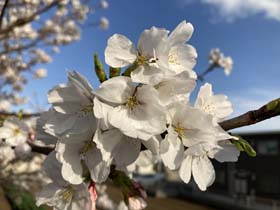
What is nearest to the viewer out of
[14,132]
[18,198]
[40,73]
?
[14,132]

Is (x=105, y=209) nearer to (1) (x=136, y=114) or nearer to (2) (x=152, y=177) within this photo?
(1) (x=136, y=114)

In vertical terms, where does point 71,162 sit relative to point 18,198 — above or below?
above

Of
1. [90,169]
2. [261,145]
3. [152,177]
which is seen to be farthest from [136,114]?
[152,177]

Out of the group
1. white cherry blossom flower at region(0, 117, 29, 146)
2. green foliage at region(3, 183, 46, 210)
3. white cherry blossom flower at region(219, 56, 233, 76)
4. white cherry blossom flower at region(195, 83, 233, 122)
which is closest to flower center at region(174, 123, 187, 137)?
white cherry blossom flower at region(195, 83, 233, 122)

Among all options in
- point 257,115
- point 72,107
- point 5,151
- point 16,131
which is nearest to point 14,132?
point 16,131

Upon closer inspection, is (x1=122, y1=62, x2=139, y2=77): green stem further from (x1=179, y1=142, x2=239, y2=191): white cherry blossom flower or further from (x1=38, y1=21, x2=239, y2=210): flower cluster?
(x1=179, y1=142, x2=239, y2=191): white cherry blossom flower

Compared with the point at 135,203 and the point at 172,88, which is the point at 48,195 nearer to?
the point at 135,203
